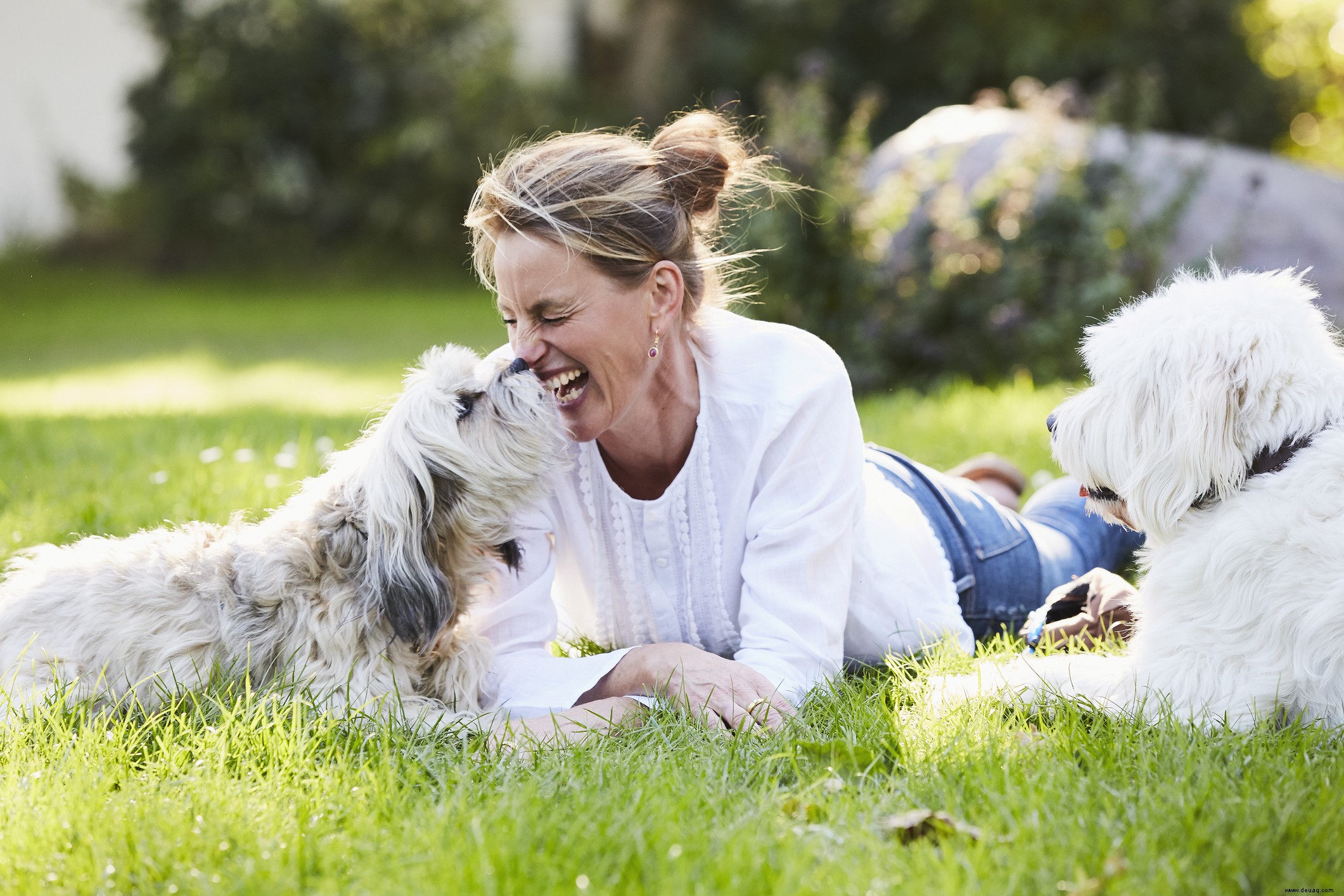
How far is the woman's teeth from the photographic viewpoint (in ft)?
10.3

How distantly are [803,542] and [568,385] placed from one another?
81 cm

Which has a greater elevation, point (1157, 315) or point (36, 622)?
point (1157, 315)

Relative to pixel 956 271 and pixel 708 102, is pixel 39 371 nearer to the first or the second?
pixel 956 271

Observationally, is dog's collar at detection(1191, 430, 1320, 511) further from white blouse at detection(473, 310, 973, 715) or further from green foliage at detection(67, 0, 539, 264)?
green foliage at detection(67, 0, 539, 264)

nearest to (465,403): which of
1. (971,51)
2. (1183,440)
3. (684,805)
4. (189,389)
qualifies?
(684,805)

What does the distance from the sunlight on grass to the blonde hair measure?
443 cm

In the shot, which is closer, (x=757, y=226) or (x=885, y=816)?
(x=885, y=816)

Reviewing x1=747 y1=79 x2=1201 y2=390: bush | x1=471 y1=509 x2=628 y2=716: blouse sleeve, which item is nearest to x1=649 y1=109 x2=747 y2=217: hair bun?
x1=471 y1=509 x2=628 y2=716: blouse sleeve

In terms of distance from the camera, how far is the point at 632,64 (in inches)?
852

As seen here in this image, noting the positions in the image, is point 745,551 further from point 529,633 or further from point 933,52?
point 933,52

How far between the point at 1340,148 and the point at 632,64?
1275 cm

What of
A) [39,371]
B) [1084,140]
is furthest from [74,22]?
[1084,140]

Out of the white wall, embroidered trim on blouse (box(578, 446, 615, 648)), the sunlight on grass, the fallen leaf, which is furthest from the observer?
the white wall

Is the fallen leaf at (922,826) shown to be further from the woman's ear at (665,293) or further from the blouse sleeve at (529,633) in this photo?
the woman's ear at (665,293)
